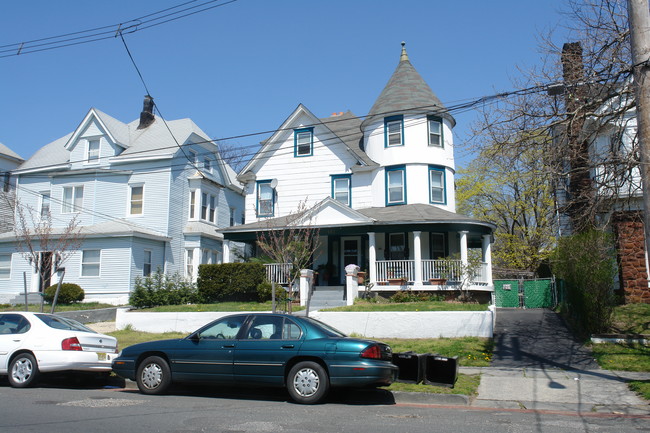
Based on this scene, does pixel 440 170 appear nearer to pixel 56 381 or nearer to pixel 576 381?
pixel 576 381

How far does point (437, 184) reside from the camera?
2512 cm

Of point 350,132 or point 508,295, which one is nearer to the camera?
point 508,295

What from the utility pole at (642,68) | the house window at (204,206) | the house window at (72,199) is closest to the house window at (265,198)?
the house window at (204,206)

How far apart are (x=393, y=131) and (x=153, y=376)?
18.3 metres

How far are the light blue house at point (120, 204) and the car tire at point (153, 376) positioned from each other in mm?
18489

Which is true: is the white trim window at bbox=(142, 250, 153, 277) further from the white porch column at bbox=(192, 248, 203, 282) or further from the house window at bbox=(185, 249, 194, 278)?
the white porch column at bbox=(192, 248, 203, 282)

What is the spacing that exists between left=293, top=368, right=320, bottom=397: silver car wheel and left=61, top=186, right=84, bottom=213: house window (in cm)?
2488

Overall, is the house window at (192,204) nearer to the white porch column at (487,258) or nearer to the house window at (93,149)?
the house window at (93,149)

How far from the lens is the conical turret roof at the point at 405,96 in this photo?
25.3 m

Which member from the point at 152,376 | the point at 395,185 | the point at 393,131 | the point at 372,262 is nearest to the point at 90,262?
the point at 372,262

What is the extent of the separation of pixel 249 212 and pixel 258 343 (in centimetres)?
1801

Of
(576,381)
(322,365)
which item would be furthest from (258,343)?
(576,381)

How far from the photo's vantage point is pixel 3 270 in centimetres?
2933

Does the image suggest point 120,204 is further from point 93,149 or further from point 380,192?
point 380,192
